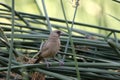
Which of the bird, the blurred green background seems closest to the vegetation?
the bird

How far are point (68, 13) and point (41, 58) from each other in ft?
8.02

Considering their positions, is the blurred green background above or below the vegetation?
above

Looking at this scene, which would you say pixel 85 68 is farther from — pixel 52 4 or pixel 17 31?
pixel 52 4

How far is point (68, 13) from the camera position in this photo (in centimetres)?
457

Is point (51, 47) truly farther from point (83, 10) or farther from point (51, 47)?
point (83, 10)

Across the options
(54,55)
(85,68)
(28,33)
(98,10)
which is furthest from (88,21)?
(85,68)

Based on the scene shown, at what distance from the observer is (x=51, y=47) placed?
2166 millimetres

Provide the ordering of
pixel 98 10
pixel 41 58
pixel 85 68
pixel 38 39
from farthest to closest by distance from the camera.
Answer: pixel 98 10 → pixel 38 39 → pixel 41 58 → pixel 85 68

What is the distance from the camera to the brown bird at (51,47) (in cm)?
215

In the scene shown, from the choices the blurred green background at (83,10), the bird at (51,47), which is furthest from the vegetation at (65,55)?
the blurred green background at (83,10)

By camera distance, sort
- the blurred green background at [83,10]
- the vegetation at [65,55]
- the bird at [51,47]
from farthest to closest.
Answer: the blurred green background at [83,10] → the bird at [51,47] → the vegetation at [65,55]

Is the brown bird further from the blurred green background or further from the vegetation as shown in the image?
the blurred green background

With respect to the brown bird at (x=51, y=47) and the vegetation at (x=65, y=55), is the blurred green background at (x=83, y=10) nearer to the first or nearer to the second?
the vegetation at (x=65, y=55)

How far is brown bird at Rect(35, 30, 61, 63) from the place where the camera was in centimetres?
215
